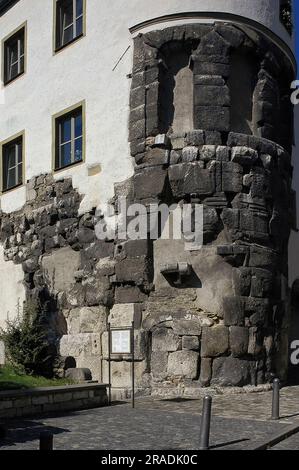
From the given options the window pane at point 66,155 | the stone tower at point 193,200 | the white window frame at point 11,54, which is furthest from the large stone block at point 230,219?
the white window frame at point 11,54

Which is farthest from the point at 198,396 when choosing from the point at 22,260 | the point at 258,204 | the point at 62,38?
the point at 62,38

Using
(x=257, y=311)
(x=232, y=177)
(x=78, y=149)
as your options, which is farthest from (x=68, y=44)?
(x=257, y=311)

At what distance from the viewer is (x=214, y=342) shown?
12352 millimetres

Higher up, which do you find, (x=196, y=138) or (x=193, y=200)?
(x=196, y=138)

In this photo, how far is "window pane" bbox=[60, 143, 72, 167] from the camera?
15499 mm

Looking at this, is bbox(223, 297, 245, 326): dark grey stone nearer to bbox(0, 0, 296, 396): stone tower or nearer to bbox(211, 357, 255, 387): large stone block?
bbox(0, 0, 296, 396): stone tower

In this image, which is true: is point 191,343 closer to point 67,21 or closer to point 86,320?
point 86,320

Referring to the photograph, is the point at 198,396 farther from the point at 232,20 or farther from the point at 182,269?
the point at 232,20

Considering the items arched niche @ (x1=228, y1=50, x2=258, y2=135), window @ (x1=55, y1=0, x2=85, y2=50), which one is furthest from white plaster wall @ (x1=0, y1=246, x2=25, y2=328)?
arched niche @ (x1=228, y1=50, x2=258, y2=135)

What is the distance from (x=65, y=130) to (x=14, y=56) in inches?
142

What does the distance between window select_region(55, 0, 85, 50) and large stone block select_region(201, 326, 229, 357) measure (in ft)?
25.0

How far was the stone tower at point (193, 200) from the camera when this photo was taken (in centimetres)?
1259

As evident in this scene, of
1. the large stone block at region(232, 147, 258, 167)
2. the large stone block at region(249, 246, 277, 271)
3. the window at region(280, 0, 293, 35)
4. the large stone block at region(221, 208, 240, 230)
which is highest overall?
the window at region(280, 0, 293, 35)

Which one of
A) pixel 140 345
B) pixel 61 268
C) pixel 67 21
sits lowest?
pixel 140 345
